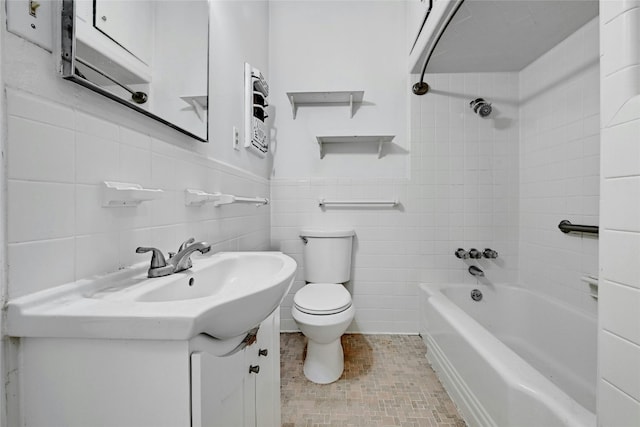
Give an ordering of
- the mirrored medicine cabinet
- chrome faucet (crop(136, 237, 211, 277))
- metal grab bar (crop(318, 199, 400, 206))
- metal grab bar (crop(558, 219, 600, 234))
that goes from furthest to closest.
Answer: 1. metal grab bar (crop(318, 199, 400, 206))
2. metal grab bar (crop(558, 219, 600, 234))
3. chrome faucet (crop(136, 237, 211, 277))
4. the mirrored medicine cabinet

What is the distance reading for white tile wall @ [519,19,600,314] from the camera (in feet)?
4.72

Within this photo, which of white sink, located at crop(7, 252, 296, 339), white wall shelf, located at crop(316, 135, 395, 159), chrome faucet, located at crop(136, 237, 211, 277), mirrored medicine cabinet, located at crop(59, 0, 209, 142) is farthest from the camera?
white wall shelf, located at crop(316, 135, 395, 159)

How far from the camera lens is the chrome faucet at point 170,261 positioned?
67 centimetres

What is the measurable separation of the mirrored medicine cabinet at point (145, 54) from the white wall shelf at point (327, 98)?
35.0 inches

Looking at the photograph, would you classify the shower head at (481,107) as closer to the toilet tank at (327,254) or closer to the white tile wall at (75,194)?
the toilet tank at (327,254)

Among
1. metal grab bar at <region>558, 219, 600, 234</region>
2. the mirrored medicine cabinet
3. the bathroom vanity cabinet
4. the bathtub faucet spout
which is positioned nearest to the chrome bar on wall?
the mirrored medicine cabinet

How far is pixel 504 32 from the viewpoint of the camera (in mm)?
1567

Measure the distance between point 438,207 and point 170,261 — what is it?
1805 millimetres

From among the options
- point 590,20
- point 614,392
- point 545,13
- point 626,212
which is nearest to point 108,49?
point 626,212

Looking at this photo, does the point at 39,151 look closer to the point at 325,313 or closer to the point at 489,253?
the point at 325,313

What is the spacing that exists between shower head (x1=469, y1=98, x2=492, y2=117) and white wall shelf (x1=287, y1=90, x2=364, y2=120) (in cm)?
80

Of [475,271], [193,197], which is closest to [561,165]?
[475,271]

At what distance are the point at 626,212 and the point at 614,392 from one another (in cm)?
41

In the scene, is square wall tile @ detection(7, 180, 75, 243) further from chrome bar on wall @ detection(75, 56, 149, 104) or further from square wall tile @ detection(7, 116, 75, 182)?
chrome bar on wall @ detection(75, 56, 149, 104)
